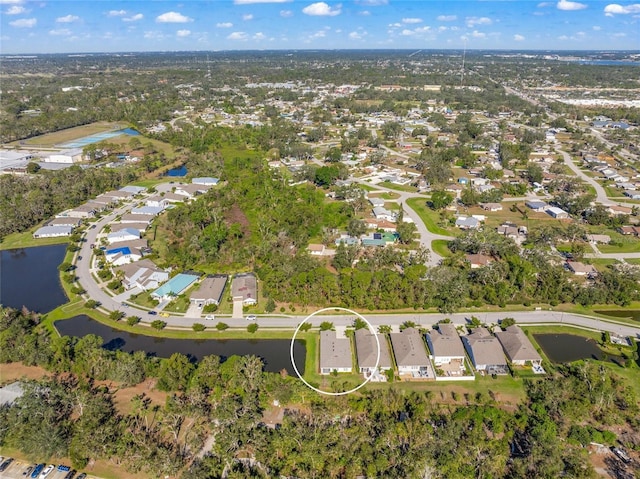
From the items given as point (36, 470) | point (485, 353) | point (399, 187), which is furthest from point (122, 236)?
point (399, 187)

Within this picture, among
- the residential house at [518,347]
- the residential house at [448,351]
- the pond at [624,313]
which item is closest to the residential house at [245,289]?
the residential house at [448,351]

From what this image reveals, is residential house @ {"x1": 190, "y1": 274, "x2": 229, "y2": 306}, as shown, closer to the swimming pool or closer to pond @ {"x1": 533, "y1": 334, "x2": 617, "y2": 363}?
pond @ {"x1": 533, "y1": 334, "x2": 617, "y2": 363}

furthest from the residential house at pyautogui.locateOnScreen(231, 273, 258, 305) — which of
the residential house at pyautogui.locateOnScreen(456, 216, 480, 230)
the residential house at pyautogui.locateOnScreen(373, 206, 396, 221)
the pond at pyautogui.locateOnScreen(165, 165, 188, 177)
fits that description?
the pond at pyautogui.locateOnScreen(165, 165, 188, 177)

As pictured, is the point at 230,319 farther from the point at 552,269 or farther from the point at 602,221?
the point at 602,221

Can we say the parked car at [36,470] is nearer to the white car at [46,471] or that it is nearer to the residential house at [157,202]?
the white car at [46,471]

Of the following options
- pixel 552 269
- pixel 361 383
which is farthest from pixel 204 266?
pixel 552 269
